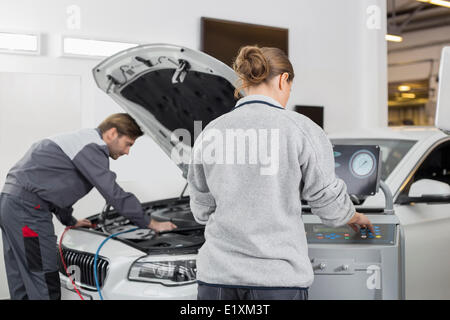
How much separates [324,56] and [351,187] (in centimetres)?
391

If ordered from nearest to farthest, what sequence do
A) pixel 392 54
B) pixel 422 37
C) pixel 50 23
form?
pixel 50 23, pixel 422 37, pixel 392 54

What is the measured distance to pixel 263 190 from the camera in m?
1.37

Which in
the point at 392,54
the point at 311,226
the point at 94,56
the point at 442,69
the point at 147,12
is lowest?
the point at 311,226

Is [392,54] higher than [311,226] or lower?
higher

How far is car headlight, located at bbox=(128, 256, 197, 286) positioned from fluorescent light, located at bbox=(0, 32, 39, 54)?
8.10 ft

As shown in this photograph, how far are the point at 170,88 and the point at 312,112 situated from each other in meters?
3.21

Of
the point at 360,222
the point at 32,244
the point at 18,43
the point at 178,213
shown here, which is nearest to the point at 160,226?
the point at 178,213

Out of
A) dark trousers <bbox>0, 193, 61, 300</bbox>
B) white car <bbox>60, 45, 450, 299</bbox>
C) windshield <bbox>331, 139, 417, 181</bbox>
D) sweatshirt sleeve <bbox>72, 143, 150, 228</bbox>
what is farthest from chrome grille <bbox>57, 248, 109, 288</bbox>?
windshield <bbox>331, 139, 417, 181</bbox>

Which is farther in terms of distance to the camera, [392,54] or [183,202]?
[392,54]

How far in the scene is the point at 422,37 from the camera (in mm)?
10570

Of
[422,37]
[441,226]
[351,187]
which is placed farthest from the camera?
[422,37]

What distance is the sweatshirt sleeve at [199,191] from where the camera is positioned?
155 cm
